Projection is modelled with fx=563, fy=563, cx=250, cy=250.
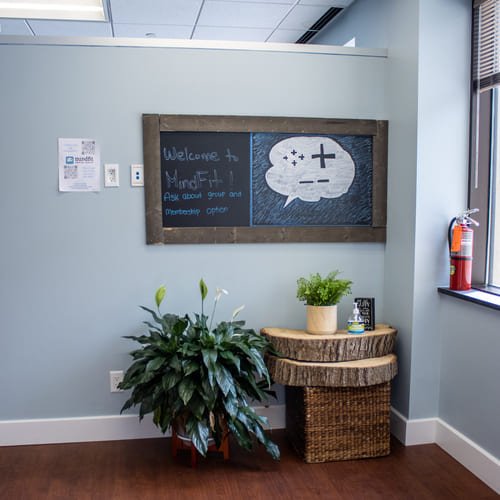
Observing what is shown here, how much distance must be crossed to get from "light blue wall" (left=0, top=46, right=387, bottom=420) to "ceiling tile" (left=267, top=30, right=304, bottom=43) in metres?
1.60

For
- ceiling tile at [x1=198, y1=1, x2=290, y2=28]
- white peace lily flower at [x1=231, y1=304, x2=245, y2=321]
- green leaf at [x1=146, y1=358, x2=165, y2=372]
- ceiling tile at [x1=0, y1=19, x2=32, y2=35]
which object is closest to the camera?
green leaf at [x1=146, y1=358, x2=165, y2=372]

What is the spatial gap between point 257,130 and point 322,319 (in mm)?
1010

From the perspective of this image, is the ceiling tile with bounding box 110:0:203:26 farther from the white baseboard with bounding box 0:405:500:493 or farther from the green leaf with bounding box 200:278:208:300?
the white baseboard with bounding box 0:405:500:493

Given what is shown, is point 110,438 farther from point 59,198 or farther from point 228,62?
point 228,62

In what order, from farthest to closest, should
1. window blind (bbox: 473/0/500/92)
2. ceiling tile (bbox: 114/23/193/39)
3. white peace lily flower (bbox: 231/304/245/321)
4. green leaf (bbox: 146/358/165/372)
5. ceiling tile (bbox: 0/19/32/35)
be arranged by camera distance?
ceiling tile (bbox: 114/23/193/39)
ceiling tile (bbox: 0/19/32/35)
white peace lily flower (bbox: 231/304/245/321)
window blind (bbox: 473/0/500/92)
green leaf (bbox: 146/358/165/372)

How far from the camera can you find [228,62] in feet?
9.37

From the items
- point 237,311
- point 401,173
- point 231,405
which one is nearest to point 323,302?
point 237,311

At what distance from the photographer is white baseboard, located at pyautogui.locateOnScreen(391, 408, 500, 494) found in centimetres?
240

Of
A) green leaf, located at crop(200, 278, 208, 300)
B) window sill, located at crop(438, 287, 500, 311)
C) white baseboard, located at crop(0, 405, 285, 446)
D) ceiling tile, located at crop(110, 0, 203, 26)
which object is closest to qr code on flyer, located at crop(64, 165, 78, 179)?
green leaf, located at crop(200, 278, 208, 300)

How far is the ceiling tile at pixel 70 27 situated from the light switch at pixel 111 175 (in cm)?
183

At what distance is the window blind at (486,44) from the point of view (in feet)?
8.53

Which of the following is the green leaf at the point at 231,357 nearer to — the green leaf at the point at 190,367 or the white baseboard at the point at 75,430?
the green leaf at the point at 190,367

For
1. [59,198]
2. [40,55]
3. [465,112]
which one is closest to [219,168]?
[59,198]

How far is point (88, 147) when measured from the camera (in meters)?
2.79
